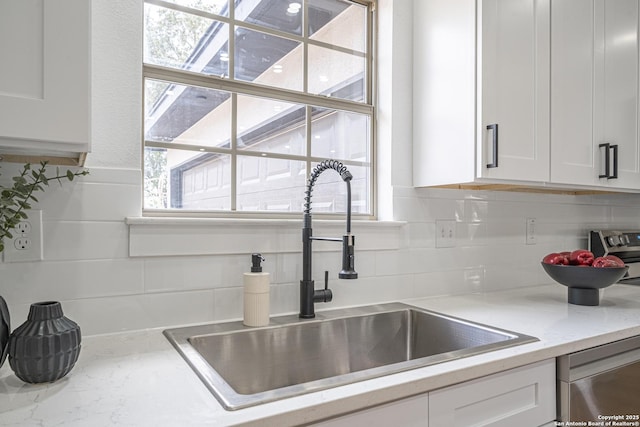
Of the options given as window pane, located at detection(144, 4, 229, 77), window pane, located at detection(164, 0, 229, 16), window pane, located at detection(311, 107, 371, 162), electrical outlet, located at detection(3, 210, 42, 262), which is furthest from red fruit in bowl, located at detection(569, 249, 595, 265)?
electrical outlet, located at detection(3, 210, 42, 262)

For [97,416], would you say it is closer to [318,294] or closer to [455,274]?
[318,294]

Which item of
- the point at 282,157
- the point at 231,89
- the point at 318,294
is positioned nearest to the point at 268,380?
the point at 318,294

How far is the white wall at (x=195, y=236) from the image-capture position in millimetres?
1154

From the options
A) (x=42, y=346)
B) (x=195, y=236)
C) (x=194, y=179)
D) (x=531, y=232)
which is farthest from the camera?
(x=531, y=232)

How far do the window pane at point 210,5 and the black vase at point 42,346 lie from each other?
1085 millimetres

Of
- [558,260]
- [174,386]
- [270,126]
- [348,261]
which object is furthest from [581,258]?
[174,386]

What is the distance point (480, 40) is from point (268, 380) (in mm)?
1356

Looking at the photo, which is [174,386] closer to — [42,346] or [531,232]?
[42,346]

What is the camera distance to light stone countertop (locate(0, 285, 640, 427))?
0.72 meters

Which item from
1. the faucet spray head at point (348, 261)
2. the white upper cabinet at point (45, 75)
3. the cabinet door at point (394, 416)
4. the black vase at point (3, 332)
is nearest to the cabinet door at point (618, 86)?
the faucet spray head at point (348, 261)

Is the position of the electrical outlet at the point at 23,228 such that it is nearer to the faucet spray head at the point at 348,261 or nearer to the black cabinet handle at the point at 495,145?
the faucet spray head at the point at 348,261

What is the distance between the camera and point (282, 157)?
1.60m

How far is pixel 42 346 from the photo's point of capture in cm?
81

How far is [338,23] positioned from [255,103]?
551 millimetres
